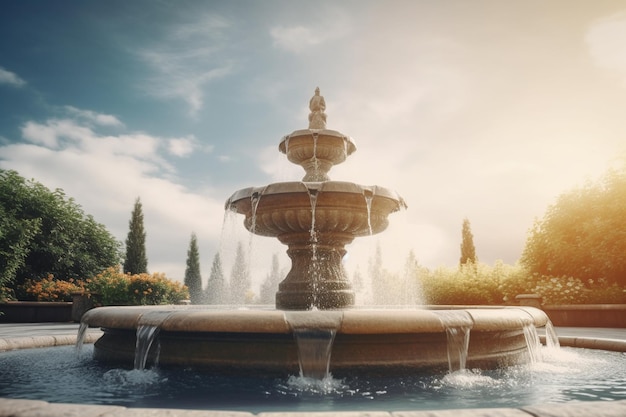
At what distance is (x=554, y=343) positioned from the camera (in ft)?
20.8

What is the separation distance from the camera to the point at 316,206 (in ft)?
20.7

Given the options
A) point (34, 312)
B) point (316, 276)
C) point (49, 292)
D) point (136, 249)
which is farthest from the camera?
point (136, 249)

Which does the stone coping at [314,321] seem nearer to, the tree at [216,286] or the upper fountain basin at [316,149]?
the upper fountain basin at [316,149]

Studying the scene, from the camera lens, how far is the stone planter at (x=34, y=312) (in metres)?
14.8

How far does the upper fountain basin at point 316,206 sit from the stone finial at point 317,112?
2532 mm

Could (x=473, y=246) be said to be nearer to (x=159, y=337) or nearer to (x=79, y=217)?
(x=79, y=217)

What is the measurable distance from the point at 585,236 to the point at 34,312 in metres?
21.1

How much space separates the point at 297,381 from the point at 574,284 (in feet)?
52.2

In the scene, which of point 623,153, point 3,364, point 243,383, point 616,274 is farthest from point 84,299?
point 623,153

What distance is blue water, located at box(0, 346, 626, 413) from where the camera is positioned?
3023 millimetres

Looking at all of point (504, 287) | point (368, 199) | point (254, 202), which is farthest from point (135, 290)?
point (504, 287)

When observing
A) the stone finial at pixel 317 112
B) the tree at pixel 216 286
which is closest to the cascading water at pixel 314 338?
the stone finial at pixel 317 112

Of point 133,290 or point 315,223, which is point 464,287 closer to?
point 133,290

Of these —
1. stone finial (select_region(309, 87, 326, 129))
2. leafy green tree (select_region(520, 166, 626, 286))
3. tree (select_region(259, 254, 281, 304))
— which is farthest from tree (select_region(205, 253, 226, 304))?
stone finial (select_region(309, 87, 326, 129))
